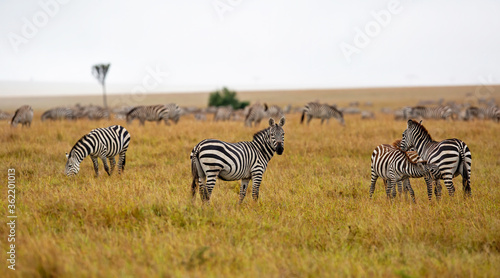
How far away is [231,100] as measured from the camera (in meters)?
52.2

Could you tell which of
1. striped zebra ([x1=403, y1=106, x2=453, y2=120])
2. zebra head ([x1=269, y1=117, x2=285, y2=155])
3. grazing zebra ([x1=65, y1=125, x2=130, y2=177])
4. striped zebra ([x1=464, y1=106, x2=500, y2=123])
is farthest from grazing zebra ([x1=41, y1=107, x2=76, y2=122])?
striped zebra ([x1=464, y1=106, x2=500, y2=123])

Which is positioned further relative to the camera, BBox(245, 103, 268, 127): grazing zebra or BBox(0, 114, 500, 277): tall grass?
BBox(245, 103, 268, 127): grazing zebra

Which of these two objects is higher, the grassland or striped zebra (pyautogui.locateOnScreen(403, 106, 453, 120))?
striped zebra (pyautogui.locateOnScreen(403, 106, 453, 120))

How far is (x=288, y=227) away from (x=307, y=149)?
27.1 feet

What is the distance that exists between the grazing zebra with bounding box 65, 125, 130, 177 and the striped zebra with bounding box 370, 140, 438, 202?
680 cm

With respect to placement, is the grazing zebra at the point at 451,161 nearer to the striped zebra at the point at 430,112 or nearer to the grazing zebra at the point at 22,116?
the striped zebra at the point at 430,112

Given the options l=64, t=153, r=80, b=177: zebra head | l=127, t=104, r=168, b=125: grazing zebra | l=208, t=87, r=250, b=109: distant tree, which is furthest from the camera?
l=208, t=87, r=250, b=109: distant tree

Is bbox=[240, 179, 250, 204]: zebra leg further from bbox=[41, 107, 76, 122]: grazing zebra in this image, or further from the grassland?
bbox=[41, 107, 76, 122]: grazing zebra

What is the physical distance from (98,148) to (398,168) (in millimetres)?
7322

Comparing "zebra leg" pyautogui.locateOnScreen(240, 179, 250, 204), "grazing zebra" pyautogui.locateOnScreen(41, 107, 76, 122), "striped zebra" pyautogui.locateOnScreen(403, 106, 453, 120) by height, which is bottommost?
"zebra leg" pyautogui.locateOnScreen(240, 179, 250, 204)

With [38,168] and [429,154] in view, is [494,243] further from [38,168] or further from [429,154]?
[38,168]

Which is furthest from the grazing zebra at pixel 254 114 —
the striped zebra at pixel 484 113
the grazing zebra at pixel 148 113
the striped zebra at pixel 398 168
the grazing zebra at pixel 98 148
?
the striped zebra at pixel 484 113

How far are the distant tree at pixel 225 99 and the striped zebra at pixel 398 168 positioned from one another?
4361 cm

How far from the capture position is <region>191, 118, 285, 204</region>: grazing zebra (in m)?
6.68
